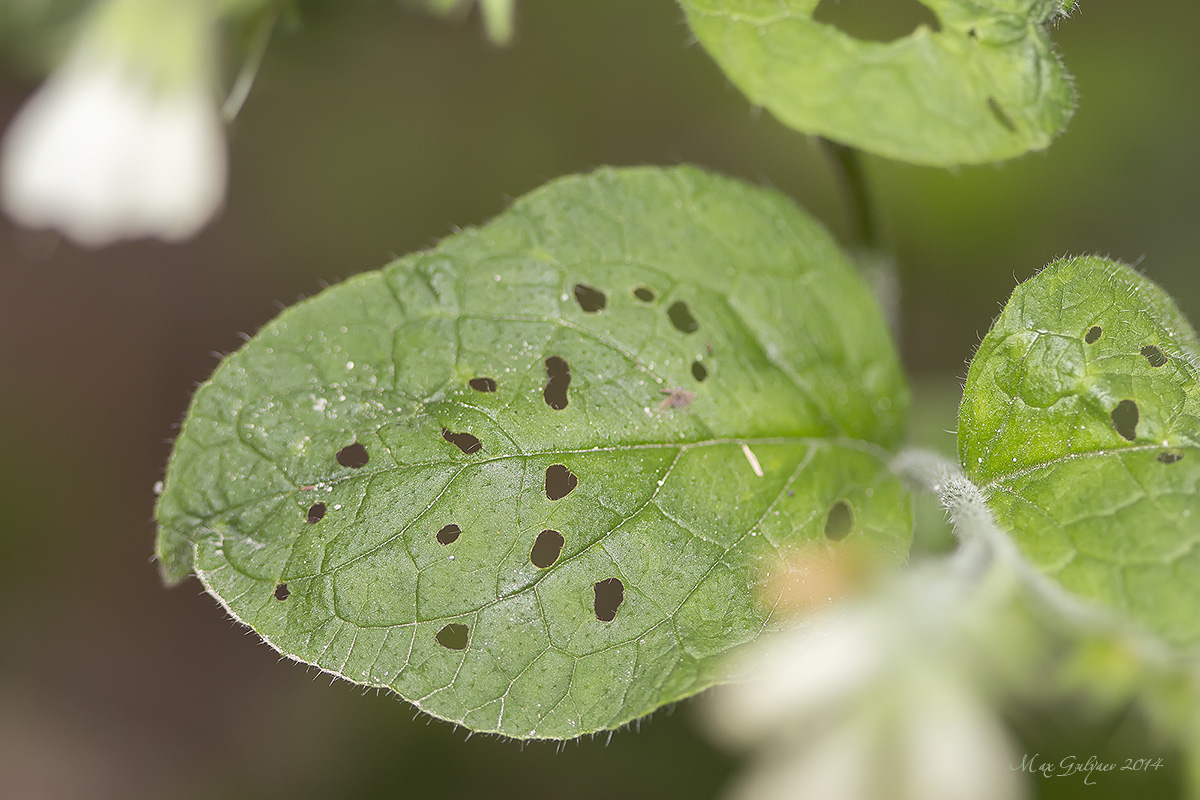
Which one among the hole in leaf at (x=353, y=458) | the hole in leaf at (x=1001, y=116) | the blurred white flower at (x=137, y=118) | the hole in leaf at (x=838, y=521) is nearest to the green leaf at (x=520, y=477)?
the hole in leaf at (x=353, y=458)

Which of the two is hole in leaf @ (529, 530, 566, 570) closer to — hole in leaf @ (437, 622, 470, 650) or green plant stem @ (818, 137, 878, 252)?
hole in leaf @ (437, 622, 470, 650)

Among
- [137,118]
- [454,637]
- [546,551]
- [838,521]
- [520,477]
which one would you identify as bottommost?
[838,521]

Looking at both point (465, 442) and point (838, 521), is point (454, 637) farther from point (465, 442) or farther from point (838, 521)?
point (838, 521)

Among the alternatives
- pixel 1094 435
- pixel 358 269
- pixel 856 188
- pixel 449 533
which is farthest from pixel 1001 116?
pixel 358 269

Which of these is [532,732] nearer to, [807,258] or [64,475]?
[807,258]

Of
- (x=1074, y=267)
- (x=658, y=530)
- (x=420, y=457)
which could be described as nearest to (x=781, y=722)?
(x=658, y=530)
